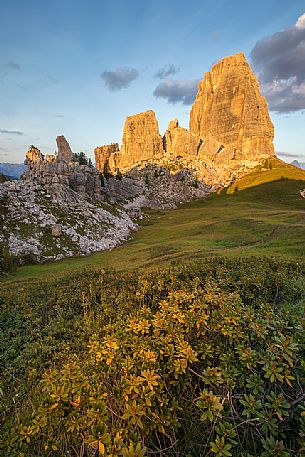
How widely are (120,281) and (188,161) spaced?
187855 millimetres

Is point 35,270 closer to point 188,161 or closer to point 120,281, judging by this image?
point 120,281

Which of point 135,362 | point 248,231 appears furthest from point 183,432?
point 248,231

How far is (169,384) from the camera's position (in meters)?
5.30

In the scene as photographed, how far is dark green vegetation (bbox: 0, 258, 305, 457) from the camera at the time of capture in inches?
154

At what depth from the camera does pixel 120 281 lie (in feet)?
60.8

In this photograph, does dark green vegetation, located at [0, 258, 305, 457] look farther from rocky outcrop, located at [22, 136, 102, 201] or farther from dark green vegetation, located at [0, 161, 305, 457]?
rocky outcrop, located at [22, 136, 102, 201]

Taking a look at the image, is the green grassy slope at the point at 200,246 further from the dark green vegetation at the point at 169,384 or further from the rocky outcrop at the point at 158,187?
the rocky outcrop at the point at 158,187

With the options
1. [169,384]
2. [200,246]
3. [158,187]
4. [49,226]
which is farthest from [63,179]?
[158,187]

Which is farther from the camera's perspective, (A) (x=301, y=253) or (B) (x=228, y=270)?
(A) (x=301, y=253)

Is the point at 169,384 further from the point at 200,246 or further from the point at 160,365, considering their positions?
the point at 200,246

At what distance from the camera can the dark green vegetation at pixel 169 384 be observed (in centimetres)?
392

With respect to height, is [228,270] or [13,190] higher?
[13,190]

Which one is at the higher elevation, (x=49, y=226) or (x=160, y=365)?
(x=160, y=365)

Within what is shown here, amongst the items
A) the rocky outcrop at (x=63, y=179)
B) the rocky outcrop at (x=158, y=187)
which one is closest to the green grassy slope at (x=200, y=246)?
the rocky outcrop at (x=63, y=179)
